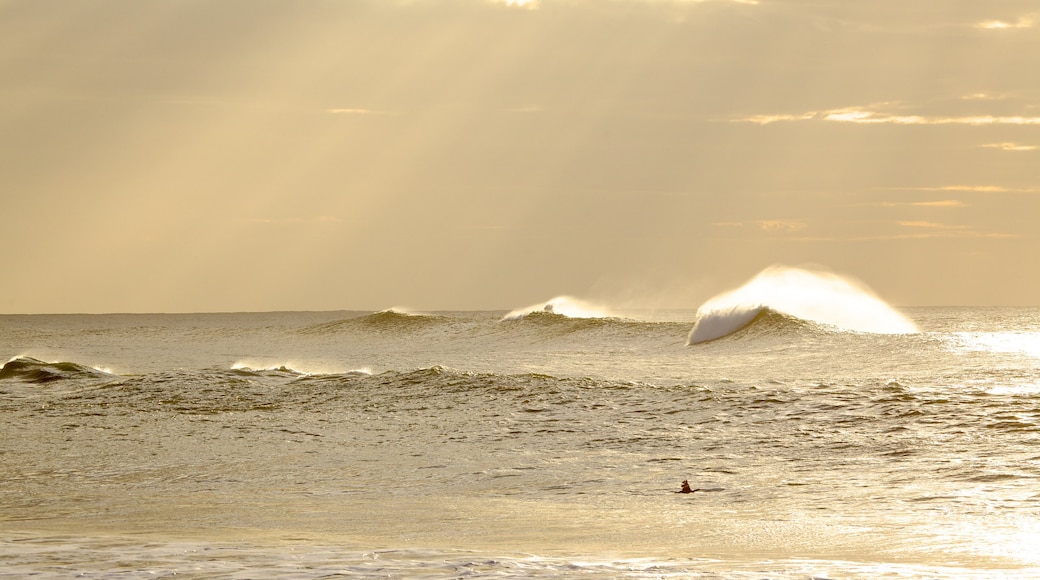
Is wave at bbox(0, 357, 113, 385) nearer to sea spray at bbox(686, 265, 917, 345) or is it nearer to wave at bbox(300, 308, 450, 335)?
sea spray at bbox(686, 265, 917, 345)

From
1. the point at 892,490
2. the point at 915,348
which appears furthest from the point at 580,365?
the point at 892,490

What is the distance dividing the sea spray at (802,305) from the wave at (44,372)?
17.5 meters

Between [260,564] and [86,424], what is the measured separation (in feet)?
33.4

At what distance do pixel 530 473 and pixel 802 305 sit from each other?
87.8ft

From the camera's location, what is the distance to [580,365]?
87.0ft

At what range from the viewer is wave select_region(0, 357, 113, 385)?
23.0m

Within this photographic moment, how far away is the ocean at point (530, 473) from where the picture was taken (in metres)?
6.52

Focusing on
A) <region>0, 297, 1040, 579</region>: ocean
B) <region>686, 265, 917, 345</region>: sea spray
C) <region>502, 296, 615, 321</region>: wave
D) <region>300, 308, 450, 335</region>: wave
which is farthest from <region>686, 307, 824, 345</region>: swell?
<region>300, 308, 450, 335</region>: wave

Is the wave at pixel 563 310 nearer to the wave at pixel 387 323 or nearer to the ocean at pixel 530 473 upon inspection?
the wave at pixel 387 323

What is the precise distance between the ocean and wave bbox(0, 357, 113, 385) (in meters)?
0.31

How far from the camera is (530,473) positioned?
34.4ft

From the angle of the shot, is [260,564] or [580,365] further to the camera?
[580,365]

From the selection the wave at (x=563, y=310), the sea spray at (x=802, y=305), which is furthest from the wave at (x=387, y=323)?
the sea spray at (x=802, y=305)

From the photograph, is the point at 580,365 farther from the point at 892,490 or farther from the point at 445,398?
the point at 892,490
